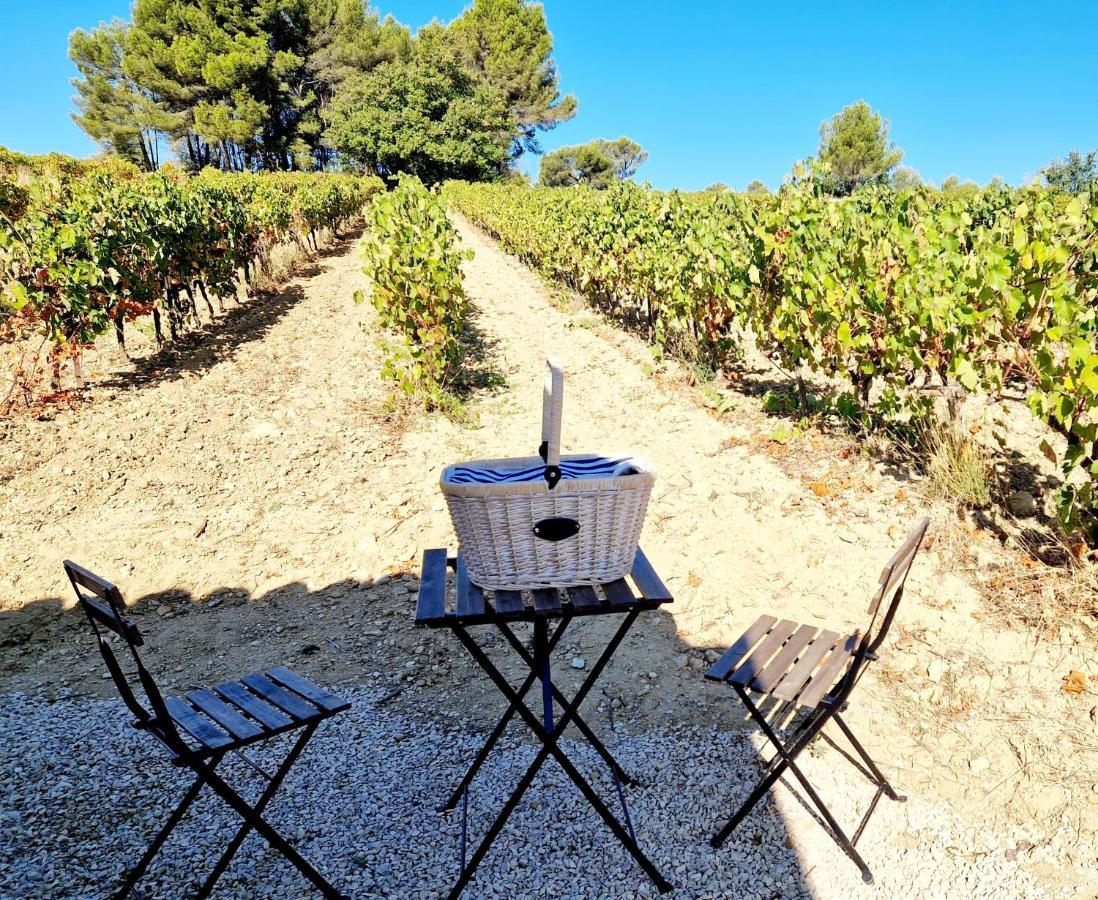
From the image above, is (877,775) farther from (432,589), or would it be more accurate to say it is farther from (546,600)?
(432,589)

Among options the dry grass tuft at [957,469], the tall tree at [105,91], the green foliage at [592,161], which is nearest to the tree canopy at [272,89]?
the tall tree at [105,91]

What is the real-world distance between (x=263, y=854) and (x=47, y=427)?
5.20 metres

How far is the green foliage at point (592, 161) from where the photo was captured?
7344 centimetres

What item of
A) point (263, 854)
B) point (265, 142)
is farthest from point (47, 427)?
point (265, 142)

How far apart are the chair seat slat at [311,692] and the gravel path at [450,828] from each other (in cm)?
52

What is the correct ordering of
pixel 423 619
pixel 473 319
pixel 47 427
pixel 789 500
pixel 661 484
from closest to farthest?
pixel 423 619, pixel 789 500, pixel 661 484, pixel 47 427, pixel 473 319

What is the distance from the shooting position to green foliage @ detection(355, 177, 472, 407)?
6.40 metres

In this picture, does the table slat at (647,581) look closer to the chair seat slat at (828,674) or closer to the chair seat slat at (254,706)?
the chair seat slat at (828,674)

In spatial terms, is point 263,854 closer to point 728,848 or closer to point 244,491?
point 728,848

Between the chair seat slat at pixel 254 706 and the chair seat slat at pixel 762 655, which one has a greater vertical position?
the chair seat slat at pixel 762 655

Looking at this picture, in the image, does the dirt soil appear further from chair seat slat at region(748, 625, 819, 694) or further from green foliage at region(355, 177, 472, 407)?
chair seat slat at region(748, 625, 819, 694)

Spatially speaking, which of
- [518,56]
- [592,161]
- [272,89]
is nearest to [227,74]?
[272,89]

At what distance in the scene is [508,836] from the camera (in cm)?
237

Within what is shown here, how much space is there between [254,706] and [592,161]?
77.7 m
